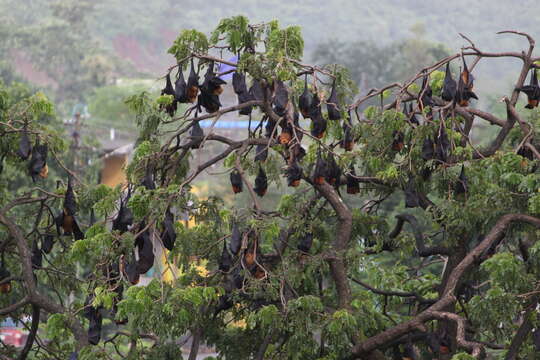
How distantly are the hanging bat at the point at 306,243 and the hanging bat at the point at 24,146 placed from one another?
215 cm

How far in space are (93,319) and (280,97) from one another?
1.82 m

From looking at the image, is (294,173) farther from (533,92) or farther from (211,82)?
(533,92)

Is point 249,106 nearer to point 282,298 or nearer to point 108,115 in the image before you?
point 282,298

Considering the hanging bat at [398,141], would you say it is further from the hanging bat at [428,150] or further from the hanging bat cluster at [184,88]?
the hanging bat cluster at [184,88]

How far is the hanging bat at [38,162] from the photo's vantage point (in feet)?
25.4

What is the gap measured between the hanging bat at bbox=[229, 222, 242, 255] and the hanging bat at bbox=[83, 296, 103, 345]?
897 mm

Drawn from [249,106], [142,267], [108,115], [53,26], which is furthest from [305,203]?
[53,26]

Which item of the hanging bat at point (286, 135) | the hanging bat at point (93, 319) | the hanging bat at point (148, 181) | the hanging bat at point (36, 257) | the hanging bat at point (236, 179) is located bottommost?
the hanging bat at point (36, 257)

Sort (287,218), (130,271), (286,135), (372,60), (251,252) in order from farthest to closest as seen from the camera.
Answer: (372,60) < (287,218) < (286,135) < (251,252) < (130,271)

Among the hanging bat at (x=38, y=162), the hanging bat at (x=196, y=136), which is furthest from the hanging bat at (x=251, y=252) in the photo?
the hanging bat at (x=38, y=162)

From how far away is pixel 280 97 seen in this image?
662 cm

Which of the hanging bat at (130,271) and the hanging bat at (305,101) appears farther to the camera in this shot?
the hanging bat at (305,101)

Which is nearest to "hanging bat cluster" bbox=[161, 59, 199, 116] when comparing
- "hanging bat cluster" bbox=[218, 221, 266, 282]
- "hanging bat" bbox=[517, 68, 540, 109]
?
"hanging bat cluster" bbox=[218, 221, 266, 282]

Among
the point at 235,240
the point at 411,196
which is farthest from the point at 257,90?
the point at 411,196
